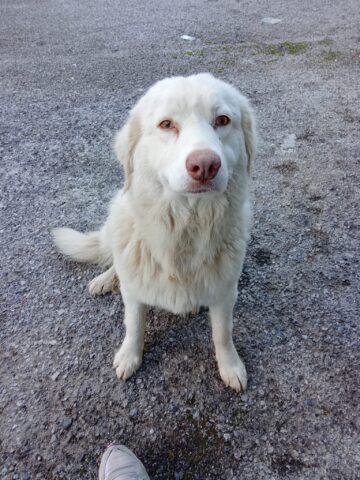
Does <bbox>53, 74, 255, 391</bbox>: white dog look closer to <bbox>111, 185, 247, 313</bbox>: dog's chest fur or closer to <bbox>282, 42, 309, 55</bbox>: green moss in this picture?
<bbox>111, 185, 247, 313</bbox>: dog's chest fur

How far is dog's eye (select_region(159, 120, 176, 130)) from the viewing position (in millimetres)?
1673

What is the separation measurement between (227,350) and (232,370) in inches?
4.2

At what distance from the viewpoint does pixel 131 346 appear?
7.24 ft

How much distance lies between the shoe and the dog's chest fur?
69 centimetres

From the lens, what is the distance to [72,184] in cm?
347

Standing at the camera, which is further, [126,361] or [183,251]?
[126,361]

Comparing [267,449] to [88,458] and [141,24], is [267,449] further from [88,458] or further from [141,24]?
[141,24]

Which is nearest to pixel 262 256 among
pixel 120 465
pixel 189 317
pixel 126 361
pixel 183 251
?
pixel 189 317

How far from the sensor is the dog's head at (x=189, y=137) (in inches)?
58.7

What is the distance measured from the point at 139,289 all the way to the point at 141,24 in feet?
20.0

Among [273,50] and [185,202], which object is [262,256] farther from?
[273,50]

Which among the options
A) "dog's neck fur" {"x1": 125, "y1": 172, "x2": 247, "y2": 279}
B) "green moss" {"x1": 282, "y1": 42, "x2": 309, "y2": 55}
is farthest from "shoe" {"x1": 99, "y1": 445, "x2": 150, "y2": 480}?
"green moss" {"x1": 282, "y1": 42, "x2": 309, "y2": 55}

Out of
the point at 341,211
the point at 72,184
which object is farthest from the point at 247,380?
the point at 72,184

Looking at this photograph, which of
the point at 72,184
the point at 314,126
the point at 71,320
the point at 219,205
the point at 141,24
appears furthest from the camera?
the point at 141,24
